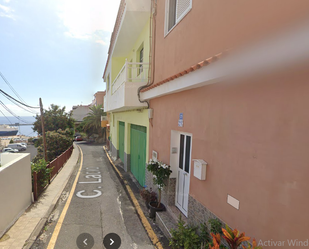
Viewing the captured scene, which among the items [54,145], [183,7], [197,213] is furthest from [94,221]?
[54,145]

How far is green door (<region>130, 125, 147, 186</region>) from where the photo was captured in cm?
832

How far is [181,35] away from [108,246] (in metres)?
5.53

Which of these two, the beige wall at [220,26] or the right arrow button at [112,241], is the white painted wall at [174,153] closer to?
the beige wall at [220,26]

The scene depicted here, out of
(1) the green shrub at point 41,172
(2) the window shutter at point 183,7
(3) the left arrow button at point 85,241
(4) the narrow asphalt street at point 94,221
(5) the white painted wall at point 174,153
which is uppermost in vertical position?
(2) the window shutter at point 183,7

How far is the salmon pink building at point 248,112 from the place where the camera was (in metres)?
1.98

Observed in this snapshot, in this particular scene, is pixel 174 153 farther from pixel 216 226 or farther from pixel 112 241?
pixel 112 241

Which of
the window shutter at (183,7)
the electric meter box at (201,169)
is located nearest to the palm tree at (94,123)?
the window shutter at (183,7)

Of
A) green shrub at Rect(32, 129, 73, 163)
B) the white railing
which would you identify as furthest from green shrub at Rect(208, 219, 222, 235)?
green shrub at Rect(32, 129, 73, 163)

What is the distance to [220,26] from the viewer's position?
3139 millimetres

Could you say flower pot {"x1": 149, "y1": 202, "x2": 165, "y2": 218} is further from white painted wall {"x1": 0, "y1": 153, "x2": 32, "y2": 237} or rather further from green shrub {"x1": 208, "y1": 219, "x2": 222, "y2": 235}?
white painted wall {"x1": 0, "y1": 153, "x2": 32, "y2": 237}

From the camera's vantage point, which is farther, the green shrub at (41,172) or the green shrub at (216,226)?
the green shrub at (41,172)

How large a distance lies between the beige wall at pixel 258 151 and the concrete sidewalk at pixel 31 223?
4326 millimetres

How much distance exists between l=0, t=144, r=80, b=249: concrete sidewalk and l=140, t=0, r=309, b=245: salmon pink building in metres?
4.08

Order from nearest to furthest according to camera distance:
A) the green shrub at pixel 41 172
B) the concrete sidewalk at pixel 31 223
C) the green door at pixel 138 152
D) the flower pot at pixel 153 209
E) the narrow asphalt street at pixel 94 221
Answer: the concrete sidewalk at pixel 31 223, the narrow asphalt street at pixel 94 221, the flower pot at pixel 153 209, the green shrub at pixel 41 172, the green door at pixel 138 152
